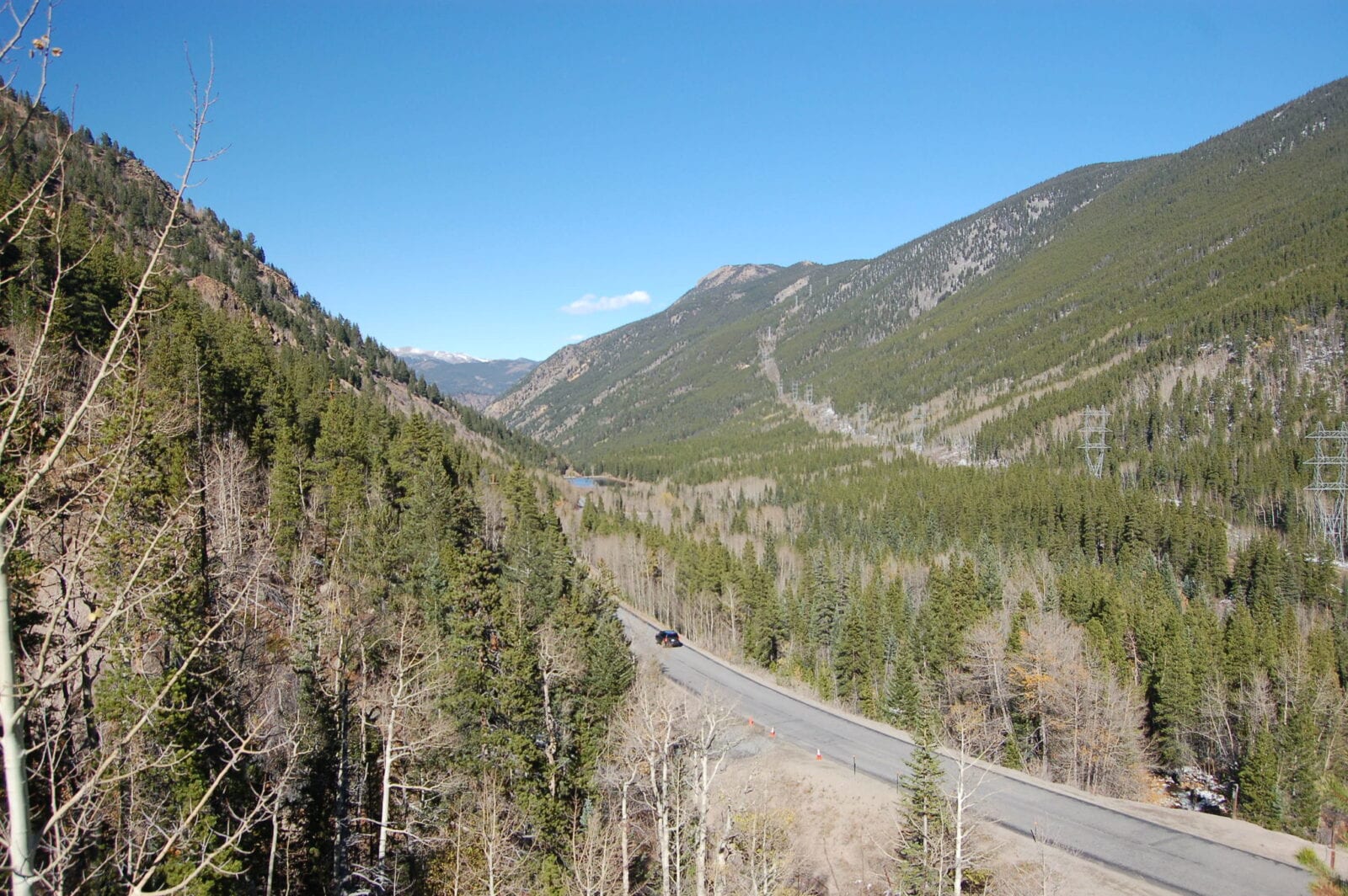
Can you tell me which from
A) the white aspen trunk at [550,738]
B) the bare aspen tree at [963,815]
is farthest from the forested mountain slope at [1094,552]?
the white aspen trunk at [550,738]

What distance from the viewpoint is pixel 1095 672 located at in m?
43.9

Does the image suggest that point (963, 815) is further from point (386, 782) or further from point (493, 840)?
point (386, 782)

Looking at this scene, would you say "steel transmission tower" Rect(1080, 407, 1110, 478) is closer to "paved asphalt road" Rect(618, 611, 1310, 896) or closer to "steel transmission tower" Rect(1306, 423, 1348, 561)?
"steel transmission tower" Rect(1306, 423, 1348, 561)

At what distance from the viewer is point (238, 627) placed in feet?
82.3

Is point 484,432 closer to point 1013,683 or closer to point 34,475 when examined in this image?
point 1013,683

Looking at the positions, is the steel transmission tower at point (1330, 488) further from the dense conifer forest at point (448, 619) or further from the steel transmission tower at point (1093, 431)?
the steel transmission tower at point (1093, 431)

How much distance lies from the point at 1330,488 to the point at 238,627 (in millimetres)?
106593

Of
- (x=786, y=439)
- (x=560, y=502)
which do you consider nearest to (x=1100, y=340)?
(x=786, y=439)

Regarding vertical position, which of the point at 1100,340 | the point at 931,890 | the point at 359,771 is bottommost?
the point at 931,890

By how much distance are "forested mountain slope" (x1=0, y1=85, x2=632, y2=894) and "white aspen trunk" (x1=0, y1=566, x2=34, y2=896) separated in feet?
0.06

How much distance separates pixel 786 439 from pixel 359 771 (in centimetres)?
18104

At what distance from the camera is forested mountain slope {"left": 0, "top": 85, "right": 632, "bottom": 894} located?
4.72 meters

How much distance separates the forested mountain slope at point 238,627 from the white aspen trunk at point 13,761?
0.06ft

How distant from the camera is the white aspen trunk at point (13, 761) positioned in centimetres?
398
